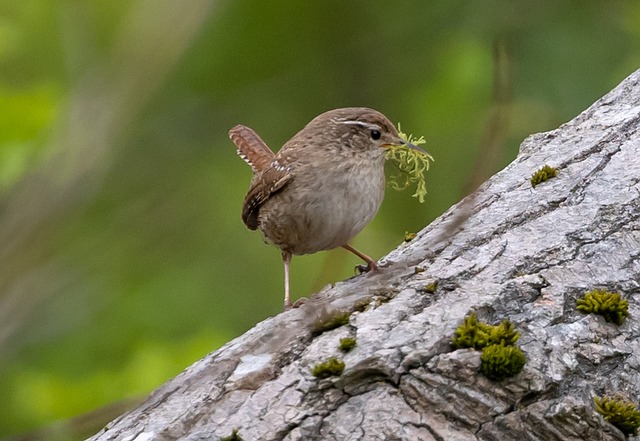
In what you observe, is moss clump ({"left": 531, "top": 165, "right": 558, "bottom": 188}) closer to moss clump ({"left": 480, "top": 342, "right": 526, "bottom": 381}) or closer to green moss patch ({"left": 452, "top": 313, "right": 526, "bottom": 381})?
green moss patch ({"left": 452, "top": 313, "right": 526, "bottom": 381})

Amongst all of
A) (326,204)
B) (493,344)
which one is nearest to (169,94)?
(493,344)

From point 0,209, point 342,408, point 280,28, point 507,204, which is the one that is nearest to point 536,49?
point 280,28

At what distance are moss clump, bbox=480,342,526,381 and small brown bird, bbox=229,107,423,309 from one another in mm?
1440

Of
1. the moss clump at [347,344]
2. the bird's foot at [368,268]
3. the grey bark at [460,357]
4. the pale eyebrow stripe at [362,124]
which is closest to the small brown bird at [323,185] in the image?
the pale eyebrow stripe at [362,124]

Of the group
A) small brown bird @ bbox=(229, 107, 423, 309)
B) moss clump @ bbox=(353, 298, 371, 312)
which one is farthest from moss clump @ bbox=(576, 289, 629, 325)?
small brown bird @ bbox=(229, 107, 423, 309)

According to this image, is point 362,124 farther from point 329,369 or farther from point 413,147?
point 329,369

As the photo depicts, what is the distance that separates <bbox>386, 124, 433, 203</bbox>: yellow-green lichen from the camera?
3479mm

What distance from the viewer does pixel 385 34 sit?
1203mm

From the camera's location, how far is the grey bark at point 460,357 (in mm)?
2533

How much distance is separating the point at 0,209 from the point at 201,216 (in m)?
0.40

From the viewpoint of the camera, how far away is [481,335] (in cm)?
264

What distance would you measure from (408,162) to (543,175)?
676mm

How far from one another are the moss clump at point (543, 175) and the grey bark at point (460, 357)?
0.64 feet

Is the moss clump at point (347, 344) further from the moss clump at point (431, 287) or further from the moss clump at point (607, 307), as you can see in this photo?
the moss clump at point (607, 307)
